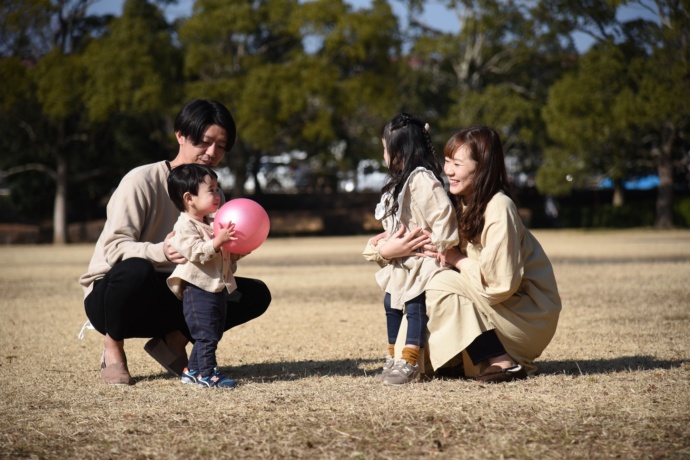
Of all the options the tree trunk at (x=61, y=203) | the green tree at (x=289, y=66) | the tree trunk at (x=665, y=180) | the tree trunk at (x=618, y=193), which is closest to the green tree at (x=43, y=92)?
the tree trunk at (x=61, y=203)

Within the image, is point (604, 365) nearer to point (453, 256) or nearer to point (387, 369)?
point (453, 256)

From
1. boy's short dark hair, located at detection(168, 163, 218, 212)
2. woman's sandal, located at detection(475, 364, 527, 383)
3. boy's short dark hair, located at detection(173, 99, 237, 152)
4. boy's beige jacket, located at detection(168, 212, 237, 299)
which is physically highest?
boy's short dark hair, located at detection(173, 99, 237, 152)

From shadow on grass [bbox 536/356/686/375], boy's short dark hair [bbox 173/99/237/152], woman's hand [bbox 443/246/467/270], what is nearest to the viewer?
woman's hand [bbox 443/246/467/270]

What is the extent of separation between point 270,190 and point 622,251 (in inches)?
910

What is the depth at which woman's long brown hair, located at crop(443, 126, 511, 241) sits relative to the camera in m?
4.56

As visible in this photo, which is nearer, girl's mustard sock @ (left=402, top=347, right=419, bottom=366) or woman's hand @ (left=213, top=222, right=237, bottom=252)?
woman's hand @ (left=213, top=222, right=237, bottom=252)

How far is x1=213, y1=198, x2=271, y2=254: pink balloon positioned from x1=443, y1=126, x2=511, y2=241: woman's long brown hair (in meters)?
1.04

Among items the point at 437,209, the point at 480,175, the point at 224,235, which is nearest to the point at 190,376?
the point at 224,235

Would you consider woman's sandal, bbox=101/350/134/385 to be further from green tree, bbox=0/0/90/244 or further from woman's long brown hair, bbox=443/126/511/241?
green tree, bbox=0/0/90/244

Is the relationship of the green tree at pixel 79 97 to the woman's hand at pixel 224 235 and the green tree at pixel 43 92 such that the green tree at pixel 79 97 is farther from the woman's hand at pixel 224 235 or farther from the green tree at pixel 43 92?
the woman's hand at pixel 224 235

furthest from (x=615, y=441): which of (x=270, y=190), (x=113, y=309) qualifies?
(x=270, y=190)

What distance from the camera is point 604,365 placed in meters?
5.16

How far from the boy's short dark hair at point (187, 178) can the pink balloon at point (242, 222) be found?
17 cm

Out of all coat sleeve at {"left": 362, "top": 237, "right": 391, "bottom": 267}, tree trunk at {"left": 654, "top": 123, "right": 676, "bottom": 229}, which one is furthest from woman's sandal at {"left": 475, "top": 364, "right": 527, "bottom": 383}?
tree trunk at {"left": 654, "top": 123, "right": 676, "bottom": 229}
